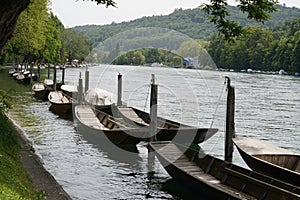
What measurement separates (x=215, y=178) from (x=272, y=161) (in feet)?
7.15

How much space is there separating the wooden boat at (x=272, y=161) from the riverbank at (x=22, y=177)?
587 centimetres

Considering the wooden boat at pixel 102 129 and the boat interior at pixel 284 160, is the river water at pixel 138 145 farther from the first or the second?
the boat interior at pixel 284 160

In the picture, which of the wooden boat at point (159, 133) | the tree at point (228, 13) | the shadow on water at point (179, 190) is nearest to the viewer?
the tree at point (228, 13)

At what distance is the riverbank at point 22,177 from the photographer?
8844 millimetres

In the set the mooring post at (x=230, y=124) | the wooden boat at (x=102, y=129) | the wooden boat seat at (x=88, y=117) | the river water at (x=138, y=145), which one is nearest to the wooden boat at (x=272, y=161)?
the mooring post at (x=230, y=124)

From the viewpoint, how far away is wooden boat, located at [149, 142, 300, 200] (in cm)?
1071

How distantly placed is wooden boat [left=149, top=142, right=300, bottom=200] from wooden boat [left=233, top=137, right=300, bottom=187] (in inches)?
33.5

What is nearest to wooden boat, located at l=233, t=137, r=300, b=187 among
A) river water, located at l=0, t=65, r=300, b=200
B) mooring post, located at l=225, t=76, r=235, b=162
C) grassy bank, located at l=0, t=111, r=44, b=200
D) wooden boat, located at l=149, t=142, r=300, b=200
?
mooring post, located at l=225, t=76, r=235, b=162

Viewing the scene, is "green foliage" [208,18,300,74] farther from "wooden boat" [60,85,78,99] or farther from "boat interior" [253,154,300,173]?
"boat interior" [253,154,300,173]

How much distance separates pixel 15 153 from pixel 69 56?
12329 cm

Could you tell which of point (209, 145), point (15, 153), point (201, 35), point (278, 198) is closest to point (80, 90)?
point (209, 145)

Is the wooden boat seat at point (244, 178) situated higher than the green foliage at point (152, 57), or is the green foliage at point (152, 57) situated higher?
the green foliage at point (152, 57)

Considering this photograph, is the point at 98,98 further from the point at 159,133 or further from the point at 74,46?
the point at 74,46

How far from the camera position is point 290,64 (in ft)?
375
